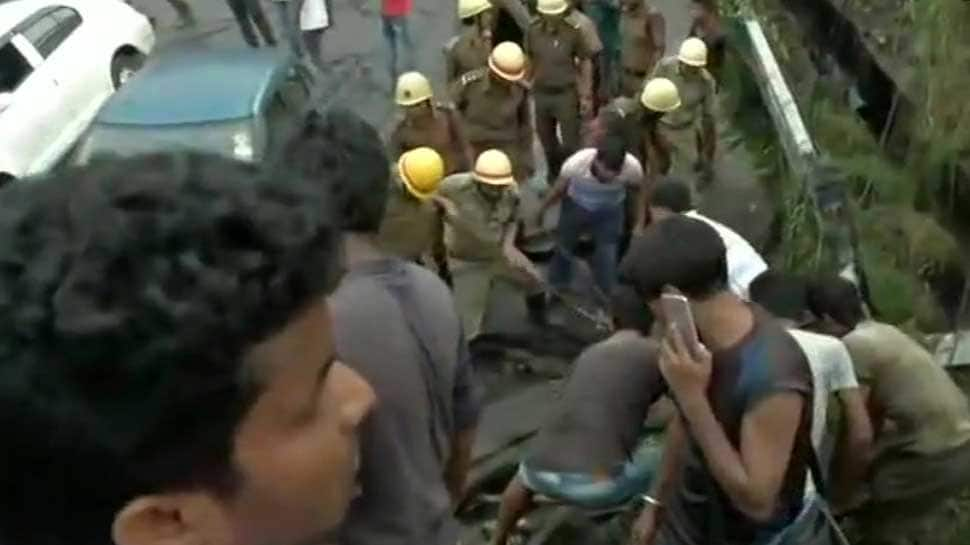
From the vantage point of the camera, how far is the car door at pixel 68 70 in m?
10.2

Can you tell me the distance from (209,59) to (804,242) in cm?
376

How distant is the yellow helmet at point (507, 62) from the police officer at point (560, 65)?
0.50m

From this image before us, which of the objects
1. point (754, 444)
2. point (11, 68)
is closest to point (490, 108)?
point (11, 68)

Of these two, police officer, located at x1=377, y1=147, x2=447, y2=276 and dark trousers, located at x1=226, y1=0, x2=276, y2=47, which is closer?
police officer, located at x1=377, y1=147, x2=447, y2=276

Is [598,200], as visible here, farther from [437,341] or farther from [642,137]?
[437,341]

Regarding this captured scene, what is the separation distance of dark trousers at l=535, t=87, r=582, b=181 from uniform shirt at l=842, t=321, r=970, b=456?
175 inches

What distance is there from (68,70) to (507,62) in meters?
3.20

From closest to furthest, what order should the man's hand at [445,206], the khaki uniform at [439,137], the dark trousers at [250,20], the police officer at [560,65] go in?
1. the man's hand at [445,206]
2. the khaki uniform at [439,137]
3. the police officer at [560,65]
4. the dark trousers at [250,20]

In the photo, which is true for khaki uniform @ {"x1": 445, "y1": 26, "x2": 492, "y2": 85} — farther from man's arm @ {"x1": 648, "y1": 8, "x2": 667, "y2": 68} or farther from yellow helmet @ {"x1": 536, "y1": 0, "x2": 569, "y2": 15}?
man's arm @ {"x1": 648, "y1": 8, "x2": 667, "y2": 68}

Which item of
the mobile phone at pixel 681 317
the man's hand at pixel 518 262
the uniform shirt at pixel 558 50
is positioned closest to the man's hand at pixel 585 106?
the uniform shirt at pixel 558 50

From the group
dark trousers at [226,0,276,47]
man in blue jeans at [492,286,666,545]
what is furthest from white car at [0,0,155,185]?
man in blue jeans at [492,286,666,545]

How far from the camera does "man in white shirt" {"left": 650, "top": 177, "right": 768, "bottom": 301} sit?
6.09 meters

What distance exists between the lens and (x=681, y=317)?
155 inches

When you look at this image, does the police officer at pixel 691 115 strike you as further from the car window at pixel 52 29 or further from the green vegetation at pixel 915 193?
the car window at pixel 52 29
